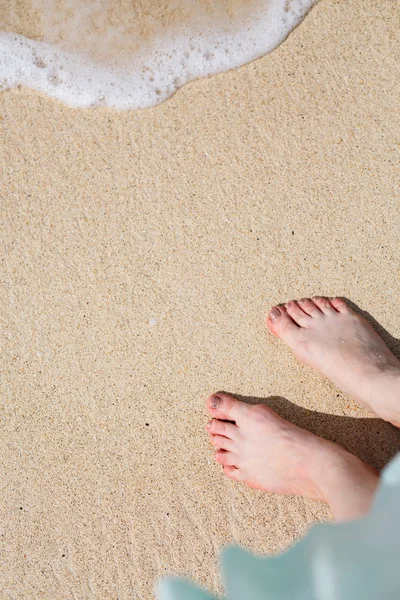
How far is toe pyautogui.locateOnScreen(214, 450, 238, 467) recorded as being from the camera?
6.15 ft

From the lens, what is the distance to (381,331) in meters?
1.94

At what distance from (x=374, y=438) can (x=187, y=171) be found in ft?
3.68

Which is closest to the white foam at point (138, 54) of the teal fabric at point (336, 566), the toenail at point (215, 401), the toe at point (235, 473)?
the toenail at point (215, 401)

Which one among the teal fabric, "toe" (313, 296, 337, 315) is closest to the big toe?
"toe" (313, 296, 337, 315)

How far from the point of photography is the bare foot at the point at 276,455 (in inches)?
68.6

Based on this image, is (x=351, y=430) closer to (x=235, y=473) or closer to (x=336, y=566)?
(x=235, y=473)

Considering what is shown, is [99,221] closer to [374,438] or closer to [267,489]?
[267,489]

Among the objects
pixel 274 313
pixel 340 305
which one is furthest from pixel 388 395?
pixel 274 313

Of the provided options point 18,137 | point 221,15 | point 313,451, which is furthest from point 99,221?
point 313,451

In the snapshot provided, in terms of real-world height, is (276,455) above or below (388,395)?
below

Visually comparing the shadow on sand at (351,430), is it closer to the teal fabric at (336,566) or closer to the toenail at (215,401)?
the toenail at (215,401)

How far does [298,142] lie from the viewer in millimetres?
1937

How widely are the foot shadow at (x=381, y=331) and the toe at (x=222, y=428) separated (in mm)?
585

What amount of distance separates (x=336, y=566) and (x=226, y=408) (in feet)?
3.13
